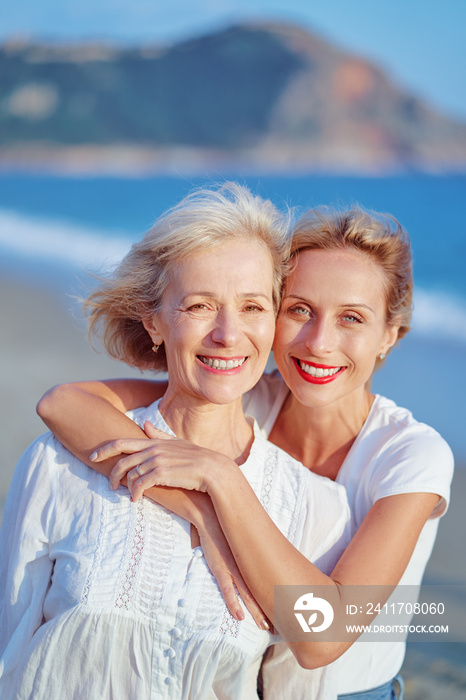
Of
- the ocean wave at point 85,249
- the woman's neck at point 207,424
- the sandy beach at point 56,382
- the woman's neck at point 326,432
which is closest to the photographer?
the woman's neck at point 207,424

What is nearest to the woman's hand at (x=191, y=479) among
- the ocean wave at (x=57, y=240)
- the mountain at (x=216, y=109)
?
the ocean wave at (x=57, y=240)

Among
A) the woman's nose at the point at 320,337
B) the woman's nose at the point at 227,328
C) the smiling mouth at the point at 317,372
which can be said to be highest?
the woman's nose at the point at 320,337

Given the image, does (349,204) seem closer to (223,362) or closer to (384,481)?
(223,362)

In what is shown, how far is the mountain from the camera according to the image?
99.0ft

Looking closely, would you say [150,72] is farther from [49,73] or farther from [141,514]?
[141,514]

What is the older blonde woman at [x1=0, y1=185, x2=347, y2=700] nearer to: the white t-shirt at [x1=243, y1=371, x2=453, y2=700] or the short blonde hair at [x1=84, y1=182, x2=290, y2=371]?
the short blonde hair at [x1=84, y1=182, x2=290, y2=371]

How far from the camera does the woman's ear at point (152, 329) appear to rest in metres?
2.59

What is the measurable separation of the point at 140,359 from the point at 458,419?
4.80 m

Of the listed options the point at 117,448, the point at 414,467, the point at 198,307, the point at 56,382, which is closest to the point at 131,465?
the point at 117,448

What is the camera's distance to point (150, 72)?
36.1 m

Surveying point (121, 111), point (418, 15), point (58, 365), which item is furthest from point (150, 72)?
point (58, 365)

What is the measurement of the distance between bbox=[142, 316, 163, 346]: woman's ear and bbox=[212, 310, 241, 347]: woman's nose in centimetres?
31

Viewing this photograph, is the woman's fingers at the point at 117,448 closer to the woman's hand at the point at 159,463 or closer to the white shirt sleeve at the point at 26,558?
the woman's hand at the point at 159,463

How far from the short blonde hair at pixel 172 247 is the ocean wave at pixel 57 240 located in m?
8.24
